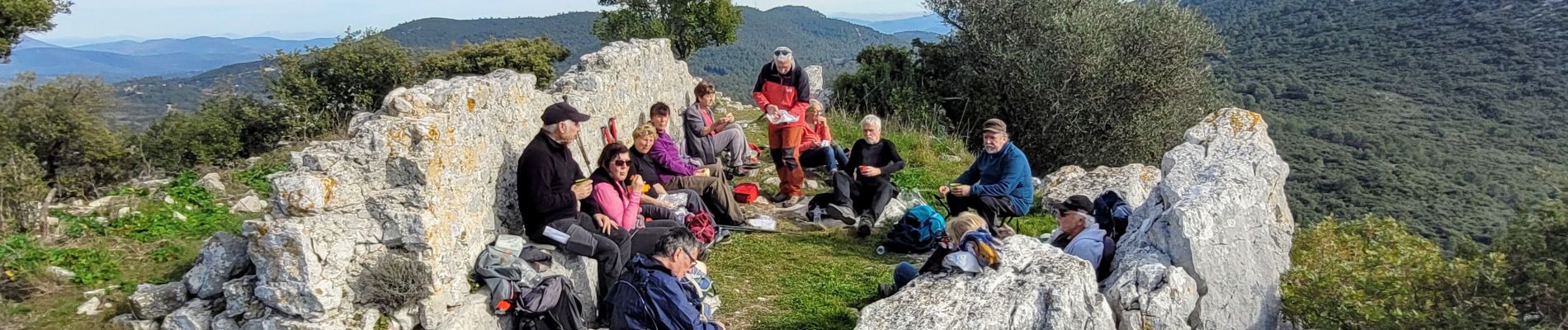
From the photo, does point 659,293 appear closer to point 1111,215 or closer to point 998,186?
point 998,186

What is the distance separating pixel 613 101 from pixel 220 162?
10.5m

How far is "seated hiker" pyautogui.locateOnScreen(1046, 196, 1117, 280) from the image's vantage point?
6477mm

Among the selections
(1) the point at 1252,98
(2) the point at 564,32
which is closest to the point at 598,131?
(1) the point at 1252,98

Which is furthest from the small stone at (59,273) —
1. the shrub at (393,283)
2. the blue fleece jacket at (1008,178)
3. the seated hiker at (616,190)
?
the blue fleece jacket at (1008,178)

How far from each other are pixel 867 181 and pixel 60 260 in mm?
7388

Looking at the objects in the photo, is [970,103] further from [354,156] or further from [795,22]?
[795,22]

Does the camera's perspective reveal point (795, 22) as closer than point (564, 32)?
No

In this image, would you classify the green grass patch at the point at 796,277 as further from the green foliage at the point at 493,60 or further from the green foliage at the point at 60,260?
the green foliage at the point at 493,60

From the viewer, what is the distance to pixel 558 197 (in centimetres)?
648

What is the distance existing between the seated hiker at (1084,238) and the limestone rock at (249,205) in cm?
810

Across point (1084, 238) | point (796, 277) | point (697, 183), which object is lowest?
point (796, 277)

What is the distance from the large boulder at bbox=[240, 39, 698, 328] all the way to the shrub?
0.06 m

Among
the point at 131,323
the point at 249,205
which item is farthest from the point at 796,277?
the point at 249,205

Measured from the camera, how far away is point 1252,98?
133 feet
